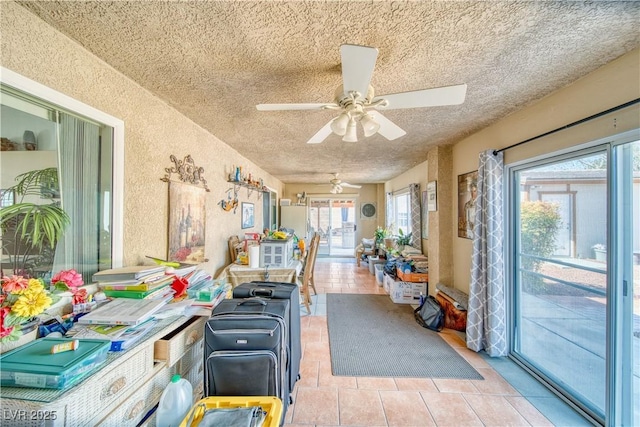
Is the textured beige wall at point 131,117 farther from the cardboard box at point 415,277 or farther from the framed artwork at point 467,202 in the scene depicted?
the framed artwork at point 467,202

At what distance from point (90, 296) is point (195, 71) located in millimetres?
1457

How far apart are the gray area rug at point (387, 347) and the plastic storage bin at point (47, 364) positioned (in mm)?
1790

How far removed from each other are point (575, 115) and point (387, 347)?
2473 mm

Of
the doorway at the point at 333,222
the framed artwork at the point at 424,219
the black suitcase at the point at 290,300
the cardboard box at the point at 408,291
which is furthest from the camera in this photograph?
the doorway at the point at 333,222

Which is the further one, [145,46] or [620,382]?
[620,382]

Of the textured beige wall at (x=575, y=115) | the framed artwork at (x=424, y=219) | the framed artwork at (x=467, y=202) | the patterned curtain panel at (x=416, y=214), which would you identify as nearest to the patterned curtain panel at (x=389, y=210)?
the patterned curtain panel at (x=416, y=214)

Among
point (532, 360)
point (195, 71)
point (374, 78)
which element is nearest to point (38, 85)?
point (195, 71)

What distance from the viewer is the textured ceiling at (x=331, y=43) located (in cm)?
110

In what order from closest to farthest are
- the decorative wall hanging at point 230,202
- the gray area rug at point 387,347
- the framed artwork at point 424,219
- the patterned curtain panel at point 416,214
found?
the gray area rug at point 387,347 < the decorative wall hanging at point 230,202 < the framed artwork at point 424,219 < the patterned curtain panel at point 416,214

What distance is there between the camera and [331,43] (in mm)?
1305

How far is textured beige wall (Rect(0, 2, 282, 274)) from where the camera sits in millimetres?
1098

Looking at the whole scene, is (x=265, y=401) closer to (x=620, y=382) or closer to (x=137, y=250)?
(x=137, y=250)

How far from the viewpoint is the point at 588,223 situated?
1.72 meters

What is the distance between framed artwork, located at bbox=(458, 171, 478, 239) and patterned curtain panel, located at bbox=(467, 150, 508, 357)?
0.42m
